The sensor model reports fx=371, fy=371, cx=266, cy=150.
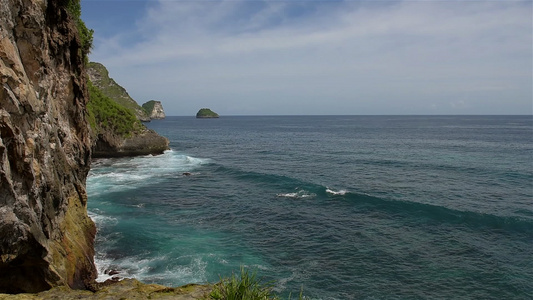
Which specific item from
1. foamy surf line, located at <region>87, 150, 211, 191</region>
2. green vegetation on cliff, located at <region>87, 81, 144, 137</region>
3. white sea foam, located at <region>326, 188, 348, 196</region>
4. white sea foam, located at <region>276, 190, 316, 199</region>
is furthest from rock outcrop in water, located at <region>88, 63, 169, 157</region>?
white sea foam, located at <region>326, 188, 348, 196</region>

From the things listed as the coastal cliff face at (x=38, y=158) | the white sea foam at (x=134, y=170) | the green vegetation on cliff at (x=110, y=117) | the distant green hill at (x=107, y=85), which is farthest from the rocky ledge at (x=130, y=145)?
the distant green hill at (x=107, y=85)

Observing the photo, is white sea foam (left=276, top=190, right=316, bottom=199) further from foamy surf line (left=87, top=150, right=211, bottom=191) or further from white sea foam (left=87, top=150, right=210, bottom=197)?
foamy surf line (left=87, top=150, right=211, bottom=191)

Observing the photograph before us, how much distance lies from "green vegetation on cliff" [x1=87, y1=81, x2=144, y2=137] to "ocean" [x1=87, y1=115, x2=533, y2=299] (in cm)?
1003

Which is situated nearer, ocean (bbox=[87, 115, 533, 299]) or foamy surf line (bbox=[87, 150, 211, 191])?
ocean (bbox=[87, 115, 533, 299])

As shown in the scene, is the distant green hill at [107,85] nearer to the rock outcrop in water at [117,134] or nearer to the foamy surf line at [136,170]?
the rock outcrop in water at [117,134]

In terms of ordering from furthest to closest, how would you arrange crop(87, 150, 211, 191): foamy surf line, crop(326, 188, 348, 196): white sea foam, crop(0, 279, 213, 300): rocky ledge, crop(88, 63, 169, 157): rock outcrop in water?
crop(88, 63, 169, 157): rock outcrop in water < crop(87, 150, 211, 191): foamy surf line < crop(326, 188, 348, 196): white sea foam < crop(0, 279, 213, 300): rocky ledge

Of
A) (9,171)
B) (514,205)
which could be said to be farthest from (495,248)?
(9,171)

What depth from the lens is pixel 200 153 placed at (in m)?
73.0

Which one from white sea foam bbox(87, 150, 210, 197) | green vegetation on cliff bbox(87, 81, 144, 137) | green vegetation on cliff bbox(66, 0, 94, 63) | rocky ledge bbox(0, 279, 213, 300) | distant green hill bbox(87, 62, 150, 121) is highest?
distant green hill bbox(87, 62, 150, 121)

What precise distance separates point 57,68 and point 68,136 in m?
3.90

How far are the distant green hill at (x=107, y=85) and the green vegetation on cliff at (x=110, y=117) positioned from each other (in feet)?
264

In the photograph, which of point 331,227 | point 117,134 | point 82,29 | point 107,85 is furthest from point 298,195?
point 107,85

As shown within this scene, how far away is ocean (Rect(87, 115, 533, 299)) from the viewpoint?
68.4ft

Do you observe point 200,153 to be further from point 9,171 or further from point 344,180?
point 9,171
